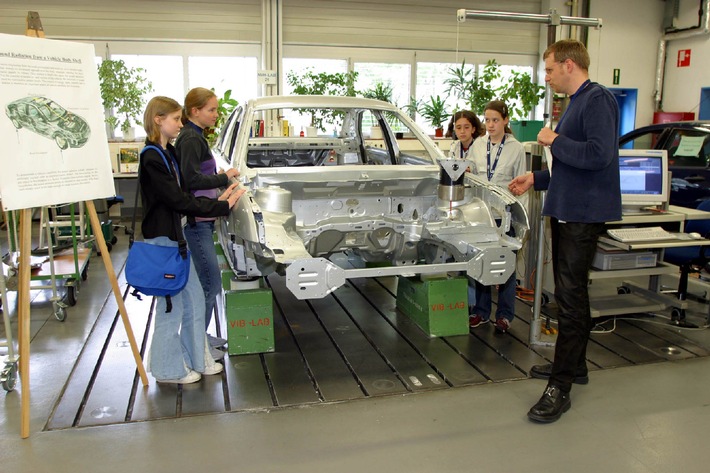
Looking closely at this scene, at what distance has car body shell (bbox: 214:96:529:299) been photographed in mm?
3521

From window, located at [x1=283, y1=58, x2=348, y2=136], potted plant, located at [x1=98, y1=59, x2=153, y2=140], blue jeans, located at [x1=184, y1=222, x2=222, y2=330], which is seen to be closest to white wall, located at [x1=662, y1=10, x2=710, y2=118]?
window, located at [x1=283, y1=58, x2=348, y2=136]

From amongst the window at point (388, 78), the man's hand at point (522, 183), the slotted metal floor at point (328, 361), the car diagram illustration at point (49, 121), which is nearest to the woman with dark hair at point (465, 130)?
the man's hand at point (522, 183)

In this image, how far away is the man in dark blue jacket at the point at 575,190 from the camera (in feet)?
9.87

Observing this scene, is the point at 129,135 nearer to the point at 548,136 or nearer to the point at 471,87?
the point at 471,87

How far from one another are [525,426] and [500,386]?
0.47 meters

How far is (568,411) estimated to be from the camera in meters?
3.33

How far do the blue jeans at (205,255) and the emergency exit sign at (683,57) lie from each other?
409 inches

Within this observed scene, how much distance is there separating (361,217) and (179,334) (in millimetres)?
1512

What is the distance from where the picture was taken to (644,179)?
471cm

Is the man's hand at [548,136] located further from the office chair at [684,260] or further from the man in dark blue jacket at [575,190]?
the office chair at [684,260]

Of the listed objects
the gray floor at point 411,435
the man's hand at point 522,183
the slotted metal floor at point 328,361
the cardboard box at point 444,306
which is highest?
the man's hand at point 522,183

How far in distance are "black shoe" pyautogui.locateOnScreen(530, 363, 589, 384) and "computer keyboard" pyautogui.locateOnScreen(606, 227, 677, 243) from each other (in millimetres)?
1116

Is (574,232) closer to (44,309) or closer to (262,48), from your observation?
(44,309)

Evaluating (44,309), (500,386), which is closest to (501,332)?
(500,386)
